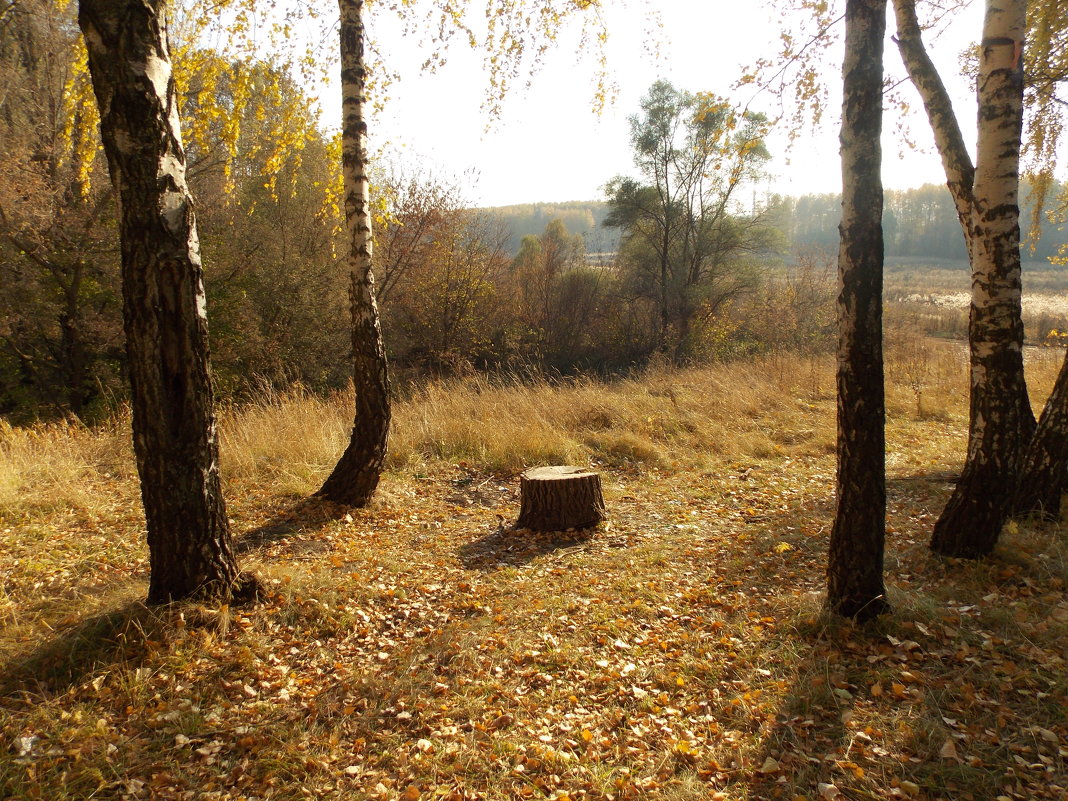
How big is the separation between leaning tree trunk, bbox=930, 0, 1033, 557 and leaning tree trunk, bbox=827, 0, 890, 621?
1.40 meters

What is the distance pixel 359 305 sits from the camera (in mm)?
5695

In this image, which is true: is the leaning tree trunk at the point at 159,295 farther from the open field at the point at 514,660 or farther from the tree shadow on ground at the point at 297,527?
the tree shadow on ground at the point at 297,527

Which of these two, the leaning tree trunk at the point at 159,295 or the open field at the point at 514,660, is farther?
the leaning tree trunk at the point at 159,295

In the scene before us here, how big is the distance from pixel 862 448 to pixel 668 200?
909 inches

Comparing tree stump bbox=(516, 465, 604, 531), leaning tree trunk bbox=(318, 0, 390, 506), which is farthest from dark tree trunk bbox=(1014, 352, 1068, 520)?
leaning tree trunk bbox=(318, 0, 390, 506)

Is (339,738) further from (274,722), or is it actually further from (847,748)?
(847,748)

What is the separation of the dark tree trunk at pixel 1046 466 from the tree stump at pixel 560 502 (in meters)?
3.47

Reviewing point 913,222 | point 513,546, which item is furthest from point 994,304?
point 913,222

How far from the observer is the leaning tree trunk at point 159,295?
9.81 feet

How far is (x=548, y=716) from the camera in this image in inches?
119

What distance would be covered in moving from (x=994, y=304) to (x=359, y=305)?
497cm

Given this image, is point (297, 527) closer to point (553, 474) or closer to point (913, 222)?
point (553, 474)

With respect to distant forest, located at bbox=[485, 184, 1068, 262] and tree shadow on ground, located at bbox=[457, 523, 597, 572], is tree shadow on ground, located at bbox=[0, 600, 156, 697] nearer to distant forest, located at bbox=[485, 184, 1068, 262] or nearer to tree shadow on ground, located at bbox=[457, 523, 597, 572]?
tree shadow on ground, located at bbox=[457, 523, 597, 572]

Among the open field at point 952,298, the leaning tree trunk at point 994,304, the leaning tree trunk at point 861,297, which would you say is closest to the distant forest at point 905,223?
the open field at point 952,298
